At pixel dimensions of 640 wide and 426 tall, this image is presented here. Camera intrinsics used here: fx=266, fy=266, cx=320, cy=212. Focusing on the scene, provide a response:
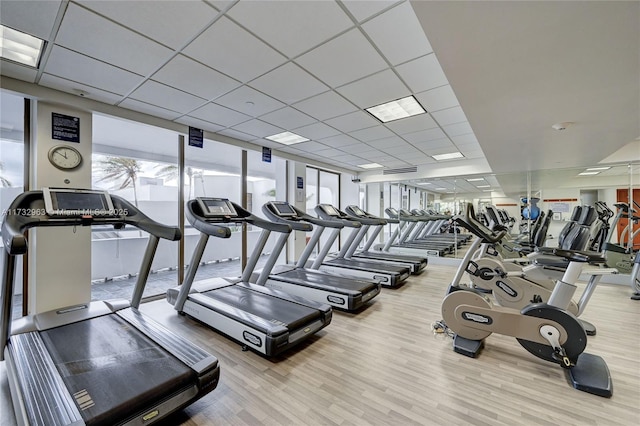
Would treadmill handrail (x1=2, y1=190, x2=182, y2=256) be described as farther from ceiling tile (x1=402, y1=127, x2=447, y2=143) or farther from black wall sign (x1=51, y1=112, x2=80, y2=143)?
ceiling tile (x1=402, y1=127, x2=447, y2=143)

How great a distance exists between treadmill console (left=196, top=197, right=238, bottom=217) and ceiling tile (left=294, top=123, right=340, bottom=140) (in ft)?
6.22

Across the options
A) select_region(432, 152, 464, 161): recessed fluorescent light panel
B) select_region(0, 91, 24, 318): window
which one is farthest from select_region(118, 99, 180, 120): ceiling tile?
select_region(432, 152, 464, 161): recessed fluorescent light panel

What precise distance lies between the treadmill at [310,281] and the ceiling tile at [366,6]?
215cm

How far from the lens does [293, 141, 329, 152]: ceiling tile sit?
5.48 meters

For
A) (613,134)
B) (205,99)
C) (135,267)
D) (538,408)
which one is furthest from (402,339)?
(135,267)

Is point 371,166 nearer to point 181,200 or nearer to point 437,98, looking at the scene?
point 437,98

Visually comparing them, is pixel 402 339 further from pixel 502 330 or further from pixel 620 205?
pixel 620 205

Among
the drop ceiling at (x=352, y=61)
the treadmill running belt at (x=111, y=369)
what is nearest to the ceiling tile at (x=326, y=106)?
the drop ceiling at (x=352, y=61)

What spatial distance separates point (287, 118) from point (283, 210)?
1400mm

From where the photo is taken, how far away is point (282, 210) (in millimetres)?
4117

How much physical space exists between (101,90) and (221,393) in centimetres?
348

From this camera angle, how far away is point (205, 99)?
337 cm

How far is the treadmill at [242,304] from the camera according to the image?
246 cm

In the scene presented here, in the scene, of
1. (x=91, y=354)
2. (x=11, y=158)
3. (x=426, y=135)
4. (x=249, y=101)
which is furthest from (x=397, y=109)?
(x=11, y=158)
